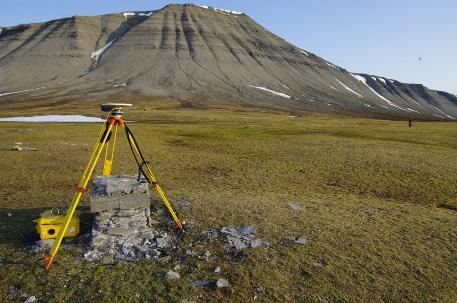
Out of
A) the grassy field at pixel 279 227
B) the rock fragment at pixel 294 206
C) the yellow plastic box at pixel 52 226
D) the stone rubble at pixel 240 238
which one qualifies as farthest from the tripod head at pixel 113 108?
the rock fragment at pixel 294 206

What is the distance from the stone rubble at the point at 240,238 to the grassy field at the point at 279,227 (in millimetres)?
373

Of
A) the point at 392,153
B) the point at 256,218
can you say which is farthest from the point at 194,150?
the point at 256,218

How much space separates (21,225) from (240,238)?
822 cm

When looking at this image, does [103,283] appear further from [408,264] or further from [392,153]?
[392,153]

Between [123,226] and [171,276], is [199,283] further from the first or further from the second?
[123,226]

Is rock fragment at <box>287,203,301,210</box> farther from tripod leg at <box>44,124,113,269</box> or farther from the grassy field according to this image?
tripod leg at <box>44,124,113,269</box>

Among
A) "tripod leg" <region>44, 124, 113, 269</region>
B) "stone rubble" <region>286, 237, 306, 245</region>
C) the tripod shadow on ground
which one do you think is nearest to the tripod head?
"tripod leg" <region>44, 124, 113, 269</region>

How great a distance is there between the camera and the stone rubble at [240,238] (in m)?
13.6

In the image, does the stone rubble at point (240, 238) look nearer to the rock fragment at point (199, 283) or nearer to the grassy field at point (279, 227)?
the grassy field at point (279, 227)

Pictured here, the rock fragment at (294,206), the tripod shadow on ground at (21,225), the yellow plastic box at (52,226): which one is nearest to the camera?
the yellow plastic box at (52,226)

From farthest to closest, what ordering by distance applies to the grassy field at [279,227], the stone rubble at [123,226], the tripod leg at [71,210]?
the stone rubble at [123,226] → the tripod leg at [71,210] → the grassy field at [279,227]

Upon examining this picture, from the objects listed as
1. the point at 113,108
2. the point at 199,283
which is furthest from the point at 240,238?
the point at 113,108

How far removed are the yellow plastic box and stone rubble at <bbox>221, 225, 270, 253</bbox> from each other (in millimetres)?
5028

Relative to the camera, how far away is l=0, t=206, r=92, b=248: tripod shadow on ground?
1395cm
